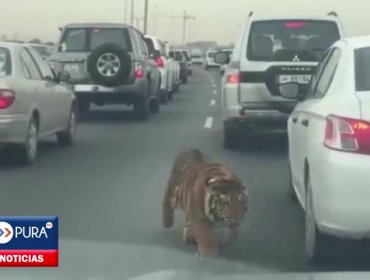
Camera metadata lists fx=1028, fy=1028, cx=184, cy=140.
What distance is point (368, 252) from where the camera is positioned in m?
7.65

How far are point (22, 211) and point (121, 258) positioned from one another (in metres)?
3.82

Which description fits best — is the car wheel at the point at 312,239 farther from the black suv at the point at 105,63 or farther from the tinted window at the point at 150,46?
the tinted window at the point at 150,46

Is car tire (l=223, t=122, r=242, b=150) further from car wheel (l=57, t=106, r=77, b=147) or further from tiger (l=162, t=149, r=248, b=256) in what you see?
tiger (l=162, t=149, r=248, b=256)

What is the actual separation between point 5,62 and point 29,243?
7853 mm

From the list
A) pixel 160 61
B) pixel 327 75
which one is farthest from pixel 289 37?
pixel 160 61

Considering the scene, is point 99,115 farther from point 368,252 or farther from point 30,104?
point 368,252

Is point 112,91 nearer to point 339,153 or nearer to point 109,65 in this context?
point 109,65

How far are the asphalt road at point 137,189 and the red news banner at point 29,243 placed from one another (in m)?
2.16

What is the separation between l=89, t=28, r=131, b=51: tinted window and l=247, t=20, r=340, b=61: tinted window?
693 centimetres

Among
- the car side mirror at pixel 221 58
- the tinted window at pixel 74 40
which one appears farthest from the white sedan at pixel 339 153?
the tinted window at pixel 74 40

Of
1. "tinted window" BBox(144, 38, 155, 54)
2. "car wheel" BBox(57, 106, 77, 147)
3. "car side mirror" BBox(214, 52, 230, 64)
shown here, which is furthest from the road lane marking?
"car wheel" BBox(57, 106, 77, 147)

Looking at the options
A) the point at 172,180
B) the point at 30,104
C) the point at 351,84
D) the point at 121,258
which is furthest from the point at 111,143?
the point at 121,258

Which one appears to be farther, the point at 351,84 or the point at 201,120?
the point at 201,120

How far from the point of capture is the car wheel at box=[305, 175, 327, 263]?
7.06m
